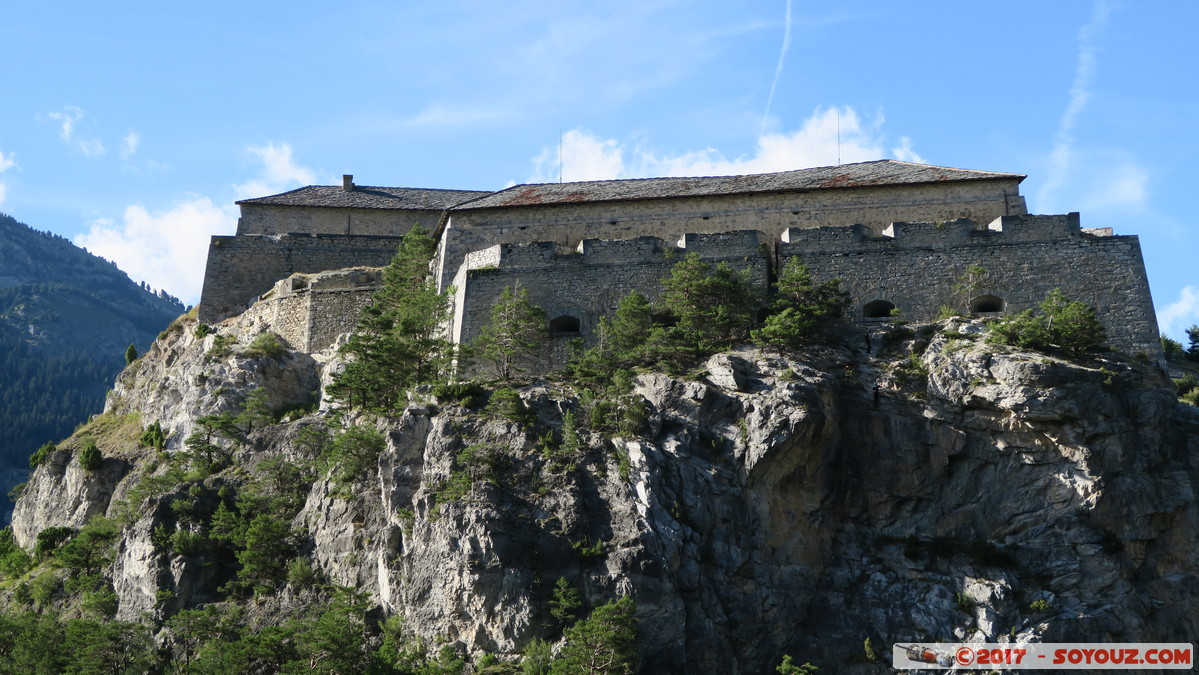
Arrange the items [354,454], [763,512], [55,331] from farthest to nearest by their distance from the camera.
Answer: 1. [55,331]
2. [354,454]
3. [763,512]

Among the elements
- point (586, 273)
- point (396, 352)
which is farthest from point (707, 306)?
point (396, 352)

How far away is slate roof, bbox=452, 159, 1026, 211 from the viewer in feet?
150

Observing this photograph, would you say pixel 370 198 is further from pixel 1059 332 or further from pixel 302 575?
pixel 1059 332

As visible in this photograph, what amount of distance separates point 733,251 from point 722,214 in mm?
4023

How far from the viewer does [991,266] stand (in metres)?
41.2

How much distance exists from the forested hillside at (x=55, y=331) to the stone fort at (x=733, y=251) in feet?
228

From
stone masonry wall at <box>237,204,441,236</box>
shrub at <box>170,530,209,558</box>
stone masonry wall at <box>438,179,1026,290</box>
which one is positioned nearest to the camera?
shrub at <box>170,530,209,558</box>

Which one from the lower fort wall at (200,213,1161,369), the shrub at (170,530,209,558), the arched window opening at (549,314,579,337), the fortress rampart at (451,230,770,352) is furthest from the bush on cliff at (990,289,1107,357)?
the shrub at (170,530,209,558)

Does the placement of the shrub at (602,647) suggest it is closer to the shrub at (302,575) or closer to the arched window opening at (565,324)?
the shrub at (302,575)

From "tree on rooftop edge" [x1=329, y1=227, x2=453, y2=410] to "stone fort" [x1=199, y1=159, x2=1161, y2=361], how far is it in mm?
1200

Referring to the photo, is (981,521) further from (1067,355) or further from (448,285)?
(448,285)

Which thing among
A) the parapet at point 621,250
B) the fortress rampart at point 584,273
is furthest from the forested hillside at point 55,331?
the parapet at point 621,250

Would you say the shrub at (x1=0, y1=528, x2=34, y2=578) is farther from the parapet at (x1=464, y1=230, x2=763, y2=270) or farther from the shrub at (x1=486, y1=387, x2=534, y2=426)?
the shrub at (x1=486, y1=387, x2=534, y2=426)

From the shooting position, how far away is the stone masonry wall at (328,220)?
56.2m
